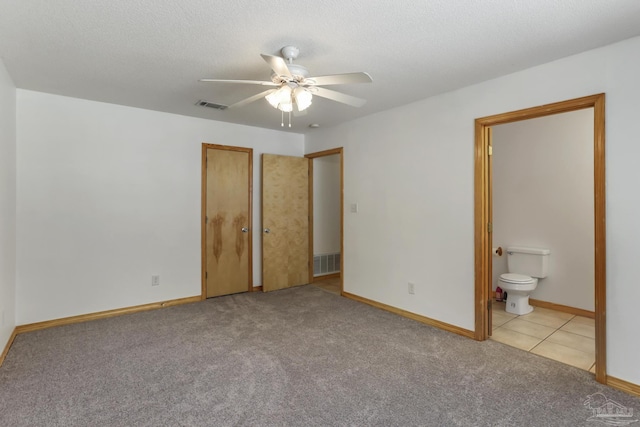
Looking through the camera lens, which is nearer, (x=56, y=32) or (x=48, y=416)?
(x=48, y=416)

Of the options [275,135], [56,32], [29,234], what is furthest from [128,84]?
[275,135]

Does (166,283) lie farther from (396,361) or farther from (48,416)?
(396,361)

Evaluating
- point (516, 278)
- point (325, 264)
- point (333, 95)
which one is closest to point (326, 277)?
point (325, 264)

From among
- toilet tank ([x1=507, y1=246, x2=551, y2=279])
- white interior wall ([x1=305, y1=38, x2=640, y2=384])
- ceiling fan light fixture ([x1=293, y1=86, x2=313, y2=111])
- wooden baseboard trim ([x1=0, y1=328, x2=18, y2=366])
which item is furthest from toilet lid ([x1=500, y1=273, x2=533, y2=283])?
wooden baseboard trim ([x1=0, y1=328, x2=18, y2=366])

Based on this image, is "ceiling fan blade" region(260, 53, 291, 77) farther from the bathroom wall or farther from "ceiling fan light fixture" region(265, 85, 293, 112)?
the bathroom wall

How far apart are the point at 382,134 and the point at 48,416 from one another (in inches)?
148

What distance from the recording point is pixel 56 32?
2.10m

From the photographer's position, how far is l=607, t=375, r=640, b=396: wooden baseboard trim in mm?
2143

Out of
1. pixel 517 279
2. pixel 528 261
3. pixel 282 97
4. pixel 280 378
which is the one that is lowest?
pixel 280 378

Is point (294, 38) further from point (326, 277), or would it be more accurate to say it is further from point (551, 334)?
point (326, 277)

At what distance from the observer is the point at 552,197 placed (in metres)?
3.89

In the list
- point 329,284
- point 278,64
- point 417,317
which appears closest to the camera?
point 278,64

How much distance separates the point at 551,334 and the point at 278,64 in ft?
11.4

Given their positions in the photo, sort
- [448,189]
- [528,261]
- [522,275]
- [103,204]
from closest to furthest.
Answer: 1. [448,189]
2. [103,204]
3. [522,275]
4. [528,261]
